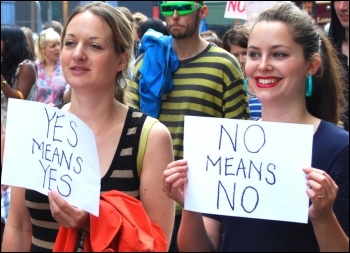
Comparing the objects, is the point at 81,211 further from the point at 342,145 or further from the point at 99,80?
the point at 342,145

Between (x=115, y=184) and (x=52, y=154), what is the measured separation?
276mm

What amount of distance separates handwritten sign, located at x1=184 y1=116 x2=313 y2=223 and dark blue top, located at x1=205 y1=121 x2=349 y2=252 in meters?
0.10

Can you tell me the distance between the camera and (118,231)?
8.57 ft

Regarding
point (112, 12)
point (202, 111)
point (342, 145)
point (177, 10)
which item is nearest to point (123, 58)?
point (112, 12)

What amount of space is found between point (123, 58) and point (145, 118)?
33cm

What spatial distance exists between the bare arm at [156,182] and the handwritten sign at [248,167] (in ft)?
1.16

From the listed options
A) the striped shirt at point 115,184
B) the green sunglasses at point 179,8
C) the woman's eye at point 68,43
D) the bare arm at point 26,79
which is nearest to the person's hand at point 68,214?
the striped shirt at point 115,184

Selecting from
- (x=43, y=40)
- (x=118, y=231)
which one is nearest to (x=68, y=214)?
(x=118, y=231)

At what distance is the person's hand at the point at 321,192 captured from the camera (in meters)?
2.43

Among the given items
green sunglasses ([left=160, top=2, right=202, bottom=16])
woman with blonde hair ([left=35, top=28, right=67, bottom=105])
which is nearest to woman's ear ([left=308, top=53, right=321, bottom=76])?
green sunglasses ([left=160, top=2, right=202, bottom=16])

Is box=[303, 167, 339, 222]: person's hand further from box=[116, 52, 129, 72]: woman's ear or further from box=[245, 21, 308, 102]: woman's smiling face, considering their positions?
box=[116, 52, 129, 72]: woman's ear

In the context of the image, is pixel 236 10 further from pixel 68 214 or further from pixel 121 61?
pixel 68 214

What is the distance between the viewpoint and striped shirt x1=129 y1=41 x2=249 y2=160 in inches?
197

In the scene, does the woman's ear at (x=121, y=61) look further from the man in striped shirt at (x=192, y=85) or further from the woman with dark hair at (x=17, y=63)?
the woman with dark hair at (x=17, y=63)
